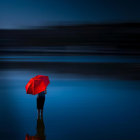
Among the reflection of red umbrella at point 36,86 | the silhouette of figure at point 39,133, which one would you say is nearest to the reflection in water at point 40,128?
the silhouette of figure at point 39,133

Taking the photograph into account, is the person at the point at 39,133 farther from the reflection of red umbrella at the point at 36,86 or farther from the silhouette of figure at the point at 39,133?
the reflection of red umbrella at the point at 36,86

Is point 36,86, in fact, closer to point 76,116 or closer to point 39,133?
point 39,133

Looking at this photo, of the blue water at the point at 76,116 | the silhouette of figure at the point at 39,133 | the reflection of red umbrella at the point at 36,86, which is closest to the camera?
the silhouette of figure at the point at 39,133

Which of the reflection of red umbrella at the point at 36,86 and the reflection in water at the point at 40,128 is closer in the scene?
the reflection in water at the point at 40,128

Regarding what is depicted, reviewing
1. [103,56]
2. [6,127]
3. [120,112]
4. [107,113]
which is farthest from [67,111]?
[103,56]

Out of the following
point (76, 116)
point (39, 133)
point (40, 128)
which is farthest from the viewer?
point (76, 116)

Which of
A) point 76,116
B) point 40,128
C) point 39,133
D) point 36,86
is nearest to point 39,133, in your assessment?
point 39,133

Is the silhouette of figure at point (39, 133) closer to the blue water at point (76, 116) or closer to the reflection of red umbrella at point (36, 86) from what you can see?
the blue water at point (76, 116)

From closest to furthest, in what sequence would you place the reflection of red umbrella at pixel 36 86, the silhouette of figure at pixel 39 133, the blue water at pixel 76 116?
the silhouette of figure at pixel 39 133, the blue water at pixel 76 116, the reflection of red umbrella at pixel 36 86

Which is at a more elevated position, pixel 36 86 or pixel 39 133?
pixel 36 86

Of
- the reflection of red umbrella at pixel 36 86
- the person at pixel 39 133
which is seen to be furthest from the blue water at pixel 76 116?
the reflection of red umbrella at pixel 36 86

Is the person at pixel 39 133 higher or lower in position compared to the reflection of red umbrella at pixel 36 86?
lower

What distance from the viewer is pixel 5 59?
9.76 m

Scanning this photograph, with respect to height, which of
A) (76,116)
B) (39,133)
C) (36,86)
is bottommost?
(39,133)
